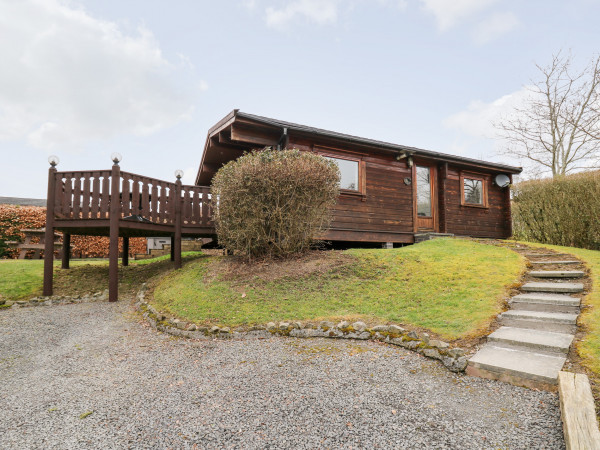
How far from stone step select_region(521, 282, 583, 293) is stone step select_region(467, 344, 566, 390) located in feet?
7.67

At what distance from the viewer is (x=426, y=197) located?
1189 cm

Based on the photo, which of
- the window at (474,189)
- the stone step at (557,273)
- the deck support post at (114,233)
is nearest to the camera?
the stone step at (557,273)

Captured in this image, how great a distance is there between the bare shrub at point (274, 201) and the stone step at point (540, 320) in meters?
3.96

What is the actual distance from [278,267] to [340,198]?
3.76 metres

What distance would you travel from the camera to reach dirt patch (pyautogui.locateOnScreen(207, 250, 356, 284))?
6422 mm

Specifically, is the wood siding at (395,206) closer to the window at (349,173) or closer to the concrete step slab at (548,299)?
the window at (349,173)

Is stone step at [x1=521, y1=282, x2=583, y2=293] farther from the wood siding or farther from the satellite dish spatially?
the satellite dish

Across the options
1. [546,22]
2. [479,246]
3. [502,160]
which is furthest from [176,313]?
[502,160]

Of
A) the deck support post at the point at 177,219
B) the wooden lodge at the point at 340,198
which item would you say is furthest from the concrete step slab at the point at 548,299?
the deck support post at the point at 177,219

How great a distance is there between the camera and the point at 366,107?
1698 cm

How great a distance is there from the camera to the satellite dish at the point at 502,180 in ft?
42.4

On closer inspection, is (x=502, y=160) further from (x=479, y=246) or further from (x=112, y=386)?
(x=112, y=386)

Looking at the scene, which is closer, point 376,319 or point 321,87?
point 376,319

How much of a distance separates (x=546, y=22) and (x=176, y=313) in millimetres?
14723
